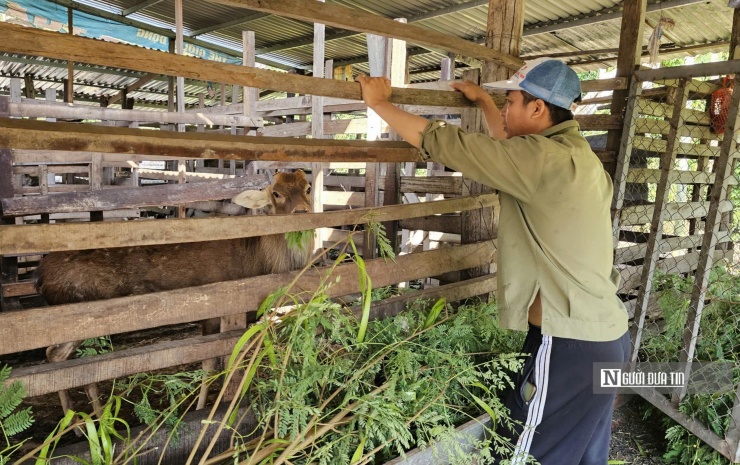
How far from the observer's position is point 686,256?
6012 millimetres

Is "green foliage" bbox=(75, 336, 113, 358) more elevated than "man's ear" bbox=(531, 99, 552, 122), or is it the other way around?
"man's ear" bbox=(531, 99, 552, 122)

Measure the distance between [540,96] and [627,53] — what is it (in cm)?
237

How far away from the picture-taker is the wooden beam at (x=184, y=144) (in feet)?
6.36

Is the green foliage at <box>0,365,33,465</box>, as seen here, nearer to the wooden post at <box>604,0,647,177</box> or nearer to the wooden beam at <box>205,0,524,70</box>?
the wooden beam at <box>205,0,524,70</box>

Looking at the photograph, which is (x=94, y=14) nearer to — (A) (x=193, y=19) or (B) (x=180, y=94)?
(A) (x=193, y=19)

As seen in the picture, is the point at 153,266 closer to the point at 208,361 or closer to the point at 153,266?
the point at 153,266

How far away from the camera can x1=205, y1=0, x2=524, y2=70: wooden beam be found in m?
2.39

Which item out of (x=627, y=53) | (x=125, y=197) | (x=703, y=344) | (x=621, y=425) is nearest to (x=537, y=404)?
(x=621, y=425)

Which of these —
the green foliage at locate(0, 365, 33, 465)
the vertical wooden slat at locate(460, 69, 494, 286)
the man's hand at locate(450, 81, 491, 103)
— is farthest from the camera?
the vertical wooden slat at locate(460, 69, 494, 286)

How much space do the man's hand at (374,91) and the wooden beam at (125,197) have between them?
286cm

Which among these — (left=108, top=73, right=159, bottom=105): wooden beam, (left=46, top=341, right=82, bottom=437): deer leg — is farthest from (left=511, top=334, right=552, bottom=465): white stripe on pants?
(left=108, top=73, right=159, bottom=105): wooden beam

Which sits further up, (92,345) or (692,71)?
(692,71)

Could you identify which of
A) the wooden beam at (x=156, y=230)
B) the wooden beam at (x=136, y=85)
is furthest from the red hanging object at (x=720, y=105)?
the wooden beam at (x=136, y=85)

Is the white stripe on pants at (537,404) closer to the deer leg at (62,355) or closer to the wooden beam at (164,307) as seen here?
the wooden beam at (164,307)
